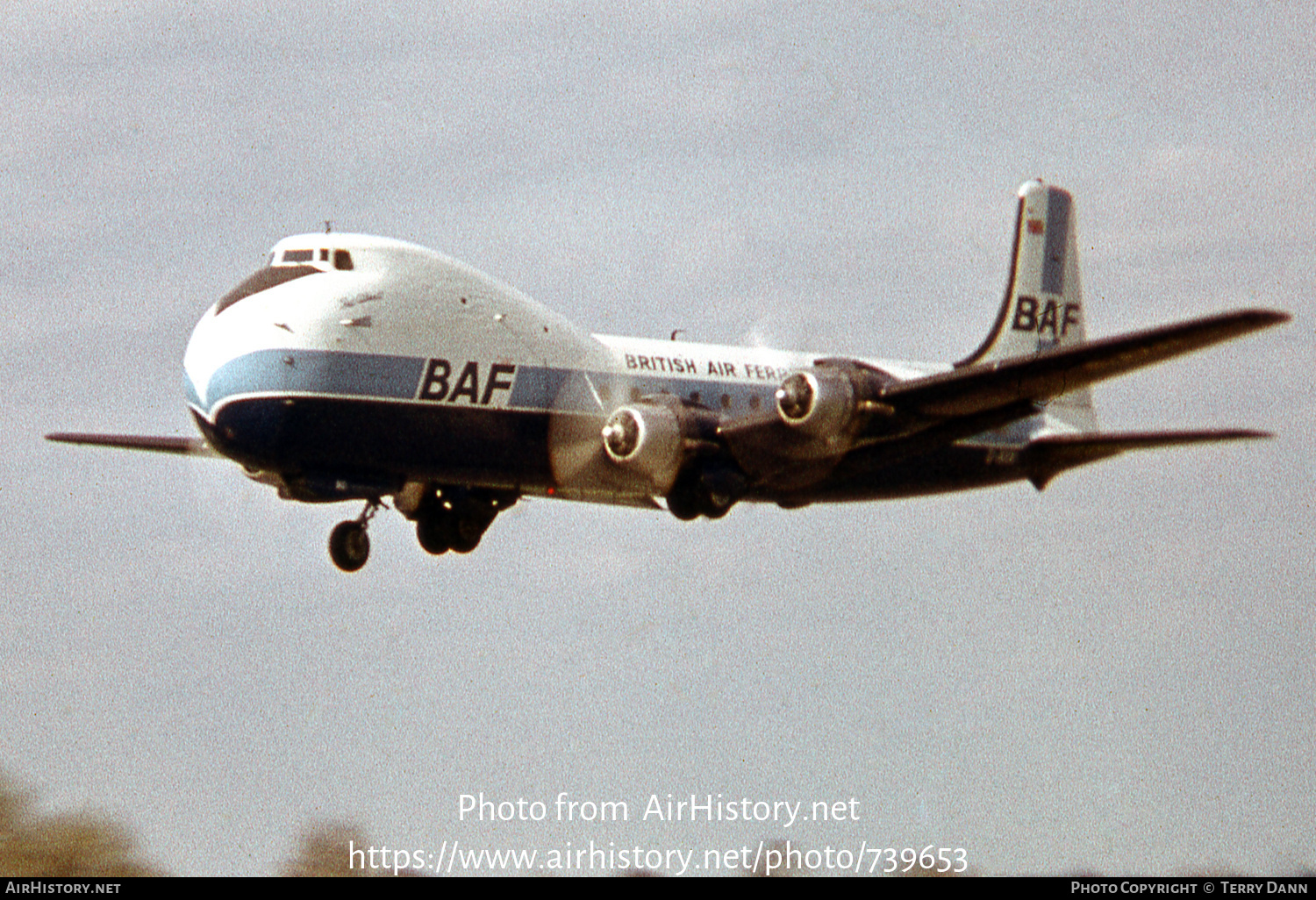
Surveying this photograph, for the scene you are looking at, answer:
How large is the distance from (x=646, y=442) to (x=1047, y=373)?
5438 millimetres

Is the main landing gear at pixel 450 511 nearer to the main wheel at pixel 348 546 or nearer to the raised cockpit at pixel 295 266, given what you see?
the main wheel at pixel 348 546

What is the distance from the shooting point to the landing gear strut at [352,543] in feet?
89.5

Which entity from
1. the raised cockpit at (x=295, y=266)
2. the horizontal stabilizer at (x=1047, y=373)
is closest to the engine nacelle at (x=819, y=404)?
the horizontal stabilizer at (x=1047, y=373)

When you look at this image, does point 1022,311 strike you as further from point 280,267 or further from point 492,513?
point 280,267

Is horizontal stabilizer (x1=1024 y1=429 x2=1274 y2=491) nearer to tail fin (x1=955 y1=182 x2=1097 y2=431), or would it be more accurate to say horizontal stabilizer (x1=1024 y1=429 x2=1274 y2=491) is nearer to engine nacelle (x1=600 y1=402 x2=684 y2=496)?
tail fin (x1=955 y1=182 x2=1097 y2=431)

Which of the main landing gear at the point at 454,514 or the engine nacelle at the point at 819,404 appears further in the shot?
the main landing gear at the point at 454,514

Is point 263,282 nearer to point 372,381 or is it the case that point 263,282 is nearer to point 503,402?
point 372,381

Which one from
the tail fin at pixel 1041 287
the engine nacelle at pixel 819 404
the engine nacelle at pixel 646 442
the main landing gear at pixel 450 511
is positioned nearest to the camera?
the engine nacelle at pixel 819 404

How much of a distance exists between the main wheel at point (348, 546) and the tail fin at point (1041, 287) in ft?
38.1

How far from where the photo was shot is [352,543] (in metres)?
27.3

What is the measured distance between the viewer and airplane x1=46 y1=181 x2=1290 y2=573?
24.7 m

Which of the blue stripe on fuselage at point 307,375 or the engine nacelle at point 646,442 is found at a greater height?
the blue stripe on fuselage at point 307,375

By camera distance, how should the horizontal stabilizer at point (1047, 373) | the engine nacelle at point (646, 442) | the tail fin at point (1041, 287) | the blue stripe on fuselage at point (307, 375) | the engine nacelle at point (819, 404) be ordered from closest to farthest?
the horizontal stabilizer at point (1047, 373), the blue stripe on fuselage at point (307, 375), the engine nacelle at point (819, 404), the engine nacelle at point (646, 442), the tail fin at point (1041, 287)
